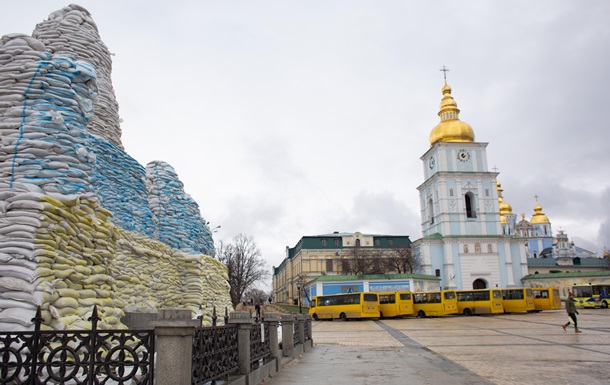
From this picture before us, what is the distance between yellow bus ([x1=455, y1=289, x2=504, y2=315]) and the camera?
36.0 m

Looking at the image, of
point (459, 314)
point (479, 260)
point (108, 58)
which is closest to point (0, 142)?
point (108, 58)

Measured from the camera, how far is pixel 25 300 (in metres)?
6.80

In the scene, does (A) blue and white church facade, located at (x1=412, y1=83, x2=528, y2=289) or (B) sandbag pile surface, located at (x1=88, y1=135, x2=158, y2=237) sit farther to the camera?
(A) blue and white church facade, located at (x1=412, y1=83, x2=528, y2=289)

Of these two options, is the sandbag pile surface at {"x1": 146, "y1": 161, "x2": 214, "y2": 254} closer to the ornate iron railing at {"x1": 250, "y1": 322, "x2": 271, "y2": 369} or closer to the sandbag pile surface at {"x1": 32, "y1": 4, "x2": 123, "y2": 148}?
the sandbag pile surface at {"x1": 32, "y1": 4, "x2": 123, "y2": 148}

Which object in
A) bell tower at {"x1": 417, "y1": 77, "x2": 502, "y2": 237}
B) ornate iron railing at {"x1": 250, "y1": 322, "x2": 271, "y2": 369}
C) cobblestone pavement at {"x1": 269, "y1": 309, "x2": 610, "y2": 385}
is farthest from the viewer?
bell tower at {"x1": 417, "y1": 77, "x2": 502, "y2": 237}

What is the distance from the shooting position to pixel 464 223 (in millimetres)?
55500

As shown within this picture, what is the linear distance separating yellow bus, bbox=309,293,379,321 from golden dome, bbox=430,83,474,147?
28.5m

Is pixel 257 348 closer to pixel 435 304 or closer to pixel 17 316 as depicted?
pixel 17 316

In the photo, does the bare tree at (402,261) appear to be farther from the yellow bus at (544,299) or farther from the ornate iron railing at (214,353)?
the ornate iron railing at (214,353)

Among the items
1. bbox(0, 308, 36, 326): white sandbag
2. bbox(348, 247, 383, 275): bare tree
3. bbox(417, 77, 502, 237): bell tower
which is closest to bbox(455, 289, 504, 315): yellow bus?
bbox(417, 77, 502, 237): bell tower

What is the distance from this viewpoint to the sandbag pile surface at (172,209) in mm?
18359

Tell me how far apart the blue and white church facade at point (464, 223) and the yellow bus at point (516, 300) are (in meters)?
16.6

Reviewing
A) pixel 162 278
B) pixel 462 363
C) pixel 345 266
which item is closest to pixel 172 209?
pixel 162 278

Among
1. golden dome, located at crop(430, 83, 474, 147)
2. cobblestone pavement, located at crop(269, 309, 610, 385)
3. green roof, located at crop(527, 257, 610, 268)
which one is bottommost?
cobblestone pavement, located at crop(269, 309, 610, 385)
